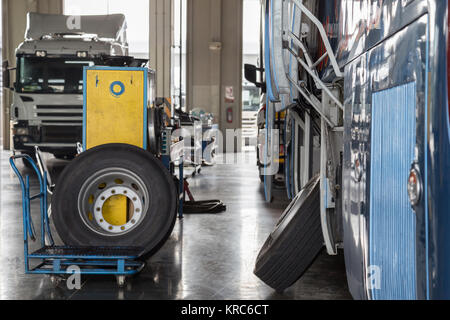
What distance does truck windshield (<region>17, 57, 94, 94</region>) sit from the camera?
11.4 meters

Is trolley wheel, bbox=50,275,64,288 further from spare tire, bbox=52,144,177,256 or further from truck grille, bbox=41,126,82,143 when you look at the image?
truck grille, bbox=41,126,82,143

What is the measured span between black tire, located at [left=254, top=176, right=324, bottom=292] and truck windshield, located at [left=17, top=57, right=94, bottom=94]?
859 cm

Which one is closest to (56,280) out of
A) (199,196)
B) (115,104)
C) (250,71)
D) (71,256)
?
(71,256)

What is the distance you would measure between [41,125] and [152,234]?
7.90 meters

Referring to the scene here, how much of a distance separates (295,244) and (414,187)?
2.01 meters

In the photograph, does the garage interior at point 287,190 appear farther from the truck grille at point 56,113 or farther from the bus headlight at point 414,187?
the truck grille at point 56,113

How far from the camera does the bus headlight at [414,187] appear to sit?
5.33 ft

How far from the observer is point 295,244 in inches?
143

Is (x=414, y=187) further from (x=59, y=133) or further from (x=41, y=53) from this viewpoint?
(x=41, y=53)

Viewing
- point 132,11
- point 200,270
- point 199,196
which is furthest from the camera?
point 132,11

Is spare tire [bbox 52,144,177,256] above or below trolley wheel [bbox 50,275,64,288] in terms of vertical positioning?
above

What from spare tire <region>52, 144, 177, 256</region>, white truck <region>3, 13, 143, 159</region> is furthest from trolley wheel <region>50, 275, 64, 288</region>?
white truck <region>3, 13, 143, 159</region>

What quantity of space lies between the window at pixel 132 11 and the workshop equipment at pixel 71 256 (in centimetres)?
1529

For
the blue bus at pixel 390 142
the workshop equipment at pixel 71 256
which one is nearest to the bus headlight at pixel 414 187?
the blue bus at pixel 390 142
